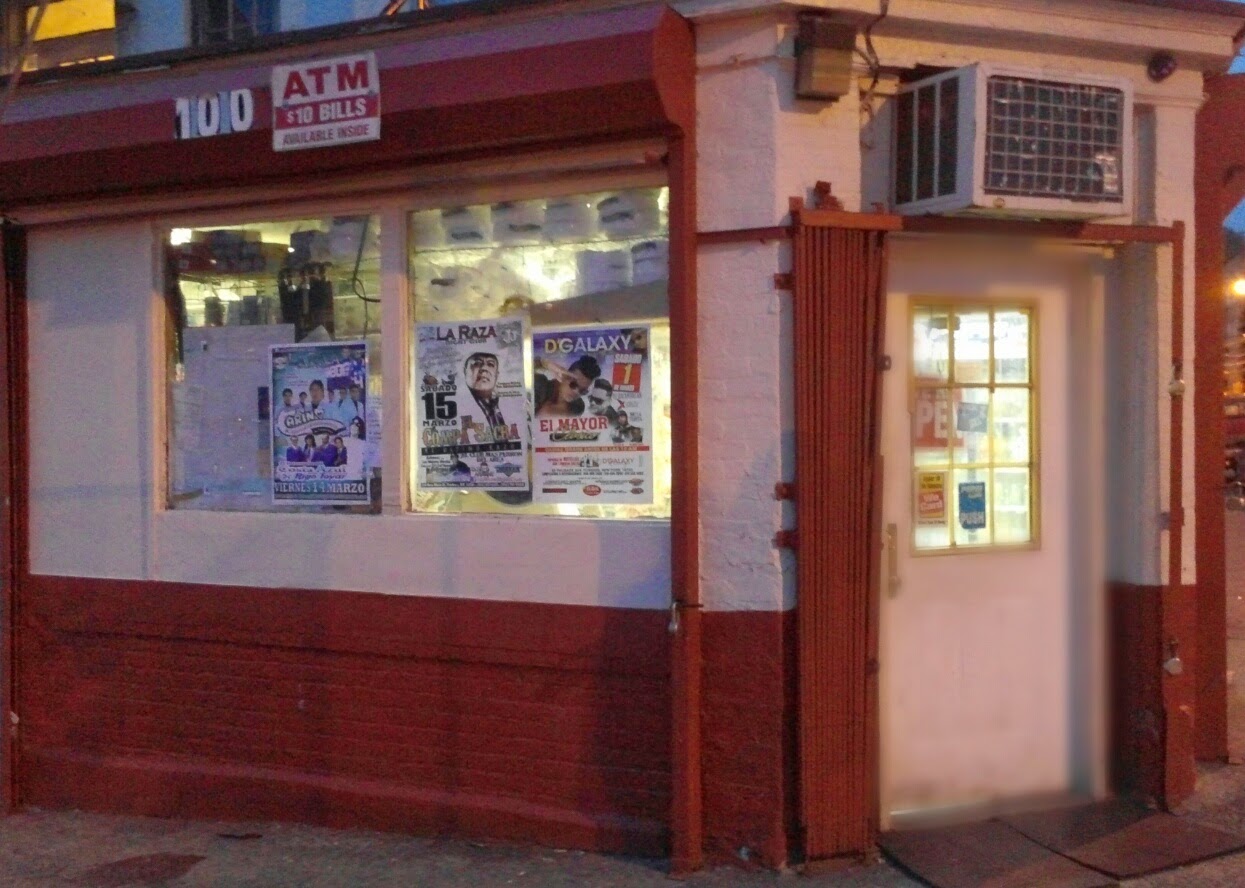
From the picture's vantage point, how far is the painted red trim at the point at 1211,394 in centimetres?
638

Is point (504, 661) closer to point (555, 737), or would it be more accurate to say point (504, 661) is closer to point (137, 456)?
point (555, 737)

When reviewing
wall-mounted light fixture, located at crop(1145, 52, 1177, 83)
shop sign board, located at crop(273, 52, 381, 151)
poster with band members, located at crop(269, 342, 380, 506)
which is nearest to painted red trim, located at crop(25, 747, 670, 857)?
poster with band members, located at crop(269, 342, 380, 506)

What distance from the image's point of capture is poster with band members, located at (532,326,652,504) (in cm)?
589

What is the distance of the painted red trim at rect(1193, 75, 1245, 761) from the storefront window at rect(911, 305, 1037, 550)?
87 centimetres

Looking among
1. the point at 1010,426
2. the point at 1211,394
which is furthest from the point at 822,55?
the point at 1211,394

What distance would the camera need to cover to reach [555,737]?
5953mm

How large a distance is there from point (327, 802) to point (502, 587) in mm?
1401

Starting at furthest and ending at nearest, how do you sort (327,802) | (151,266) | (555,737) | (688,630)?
(151,266) → (327,802) → (555,737) → (688,630)

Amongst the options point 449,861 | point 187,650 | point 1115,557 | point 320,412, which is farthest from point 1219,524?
point 187,650

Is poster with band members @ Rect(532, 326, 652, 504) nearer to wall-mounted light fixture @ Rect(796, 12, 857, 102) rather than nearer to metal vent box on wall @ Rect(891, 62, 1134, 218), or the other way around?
wall-mounted light fixture @ Rect(796, 12, 857, 102)

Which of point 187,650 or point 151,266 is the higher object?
point 151,266

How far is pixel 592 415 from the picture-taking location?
5.99m

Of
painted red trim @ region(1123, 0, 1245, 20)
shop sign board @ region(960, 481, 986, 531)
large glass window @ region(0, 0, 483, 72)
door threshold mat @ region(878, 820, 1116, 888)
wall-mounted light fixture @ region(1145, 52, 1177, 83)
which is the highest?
large glass window @ region(0, 0, 483, 72)

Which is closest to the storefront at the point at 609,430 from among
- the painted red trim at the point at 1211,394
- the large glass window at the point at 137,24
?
the painted red trim at the point at 1211,394
